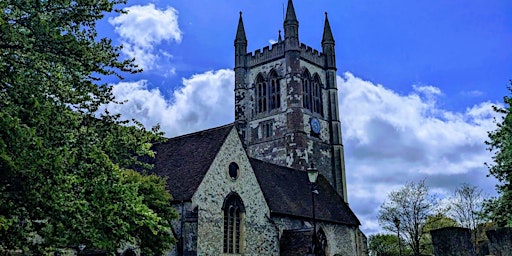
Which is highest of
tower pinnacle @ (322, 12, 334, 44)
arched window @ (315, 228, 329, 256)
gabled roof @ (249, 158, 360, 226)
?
tower pinnacle @ (322, 12, 334, 44)

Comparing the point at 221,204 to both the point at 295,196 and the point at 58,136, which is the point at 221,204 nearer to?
the point at 295,196

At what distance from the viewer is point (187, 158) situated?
27.9 metres

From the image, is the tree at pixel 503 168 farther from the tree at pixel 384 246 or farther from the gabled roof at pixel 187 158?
the tree at pixel 384 246

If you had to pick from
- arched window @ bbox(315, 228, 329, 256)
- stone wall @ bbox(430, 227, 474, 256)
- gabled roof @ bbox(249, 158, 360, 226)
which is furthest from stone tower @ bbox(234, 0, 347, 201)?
stone wall @ bbox(430, 227, 474, 256)

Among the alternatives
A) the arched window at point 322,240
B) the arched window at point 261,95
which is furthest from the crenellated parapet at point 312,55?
the arched window at point 322,240

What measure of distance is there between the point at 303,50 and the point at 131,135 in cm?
4882

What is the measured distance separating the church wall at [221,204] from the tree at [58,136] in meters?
11.6

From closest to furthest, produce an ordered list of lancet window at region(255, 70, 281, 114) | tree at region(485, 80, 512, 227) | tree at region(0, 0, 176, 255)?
tree at region(0, 0, 176, 255)
tree at region(485, 80, 512, 227)
lancet window at region(255, 70, 281, 114)

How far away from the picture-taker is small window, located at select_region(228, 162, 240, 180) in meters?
27.0

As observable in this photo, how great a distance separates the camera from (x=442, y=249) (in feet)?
20.2

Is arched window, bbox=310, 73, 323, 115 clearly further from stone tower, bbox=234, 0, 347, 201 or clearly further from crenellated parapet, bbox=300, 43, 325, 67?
crenellated parapet, bbox=300, 43, 325, 67

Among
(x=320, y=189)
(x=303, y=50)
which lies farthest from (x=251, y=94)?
(x=320, y=189)

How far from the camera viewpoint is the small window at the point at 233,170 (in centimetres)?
2700

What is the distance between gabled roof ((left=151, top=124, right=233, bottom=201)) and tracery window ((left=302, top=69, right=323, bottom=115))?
30022 mm
